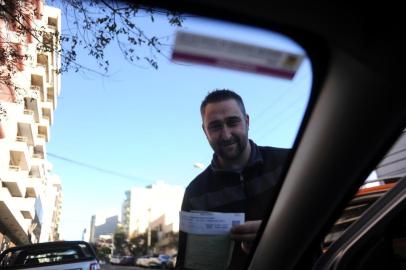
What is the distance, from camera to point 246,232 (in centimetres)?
263

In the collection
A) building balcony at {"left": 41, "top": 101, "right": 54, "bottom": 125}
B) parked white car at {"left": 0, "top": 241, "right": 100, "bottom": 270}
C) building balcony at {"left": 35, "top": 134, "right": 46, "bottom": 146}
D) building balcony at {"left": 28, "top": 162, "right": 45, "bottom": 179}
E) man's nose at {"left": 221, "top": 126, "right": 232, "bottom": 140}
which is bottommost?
parked white car at {"left": 0, "top": 241, "right": 100, "bottom": 270}

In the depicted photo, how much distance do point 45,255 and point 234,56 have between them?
9144mm

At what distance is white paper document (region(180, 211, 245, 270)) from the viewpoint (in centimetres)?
269

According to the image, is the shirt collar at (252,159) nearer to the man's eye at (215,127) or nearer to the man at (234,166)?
the man at (234,166)

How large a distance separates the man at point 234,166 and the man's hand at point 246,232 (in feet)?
0.31

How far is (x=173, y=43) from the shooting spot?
6.25 feet

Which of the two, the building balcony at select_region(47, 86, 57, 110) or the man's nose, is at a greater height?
the building balcony at select_region(47, 86, 57, 110)

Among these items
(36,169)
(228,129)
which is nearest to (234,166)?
(228,129)

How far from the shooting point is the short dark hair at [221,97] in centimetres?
281

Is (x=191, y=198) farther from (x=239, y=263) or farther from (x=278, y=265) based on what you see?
(x=278, y=265)

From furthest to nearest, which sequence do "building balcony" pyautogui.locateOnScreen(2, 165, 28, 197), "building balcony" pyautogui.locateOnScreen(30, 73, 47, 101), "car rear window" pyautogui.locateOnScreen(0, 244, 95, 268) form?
"building balcony" pyautogui.locateOnScreen(30, 73, 47, 101) < "building balcony" pyautogui.locateOnScreen(2, 165, 28, 197) < "car rear window" pyautogui.locateOnScreen(0, 244, 95, 268)

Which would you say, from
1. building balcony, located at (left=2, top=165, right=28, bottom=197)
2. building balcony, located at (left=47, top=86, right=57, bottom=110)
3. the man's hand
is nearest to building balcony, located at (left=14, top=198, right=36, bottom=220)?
building balcony, located at (left=2, top=165, right=28, bottom=197)

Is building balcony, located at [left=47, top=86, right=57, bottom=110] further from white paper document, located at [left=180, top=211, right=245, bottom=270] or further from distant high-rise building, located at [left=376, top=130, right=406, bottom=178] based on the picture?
white paper document, located at [left=180, top=211, right=245, bottom=270]

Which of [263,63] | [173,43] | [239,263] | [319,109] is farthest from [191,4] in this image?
[239,263]
